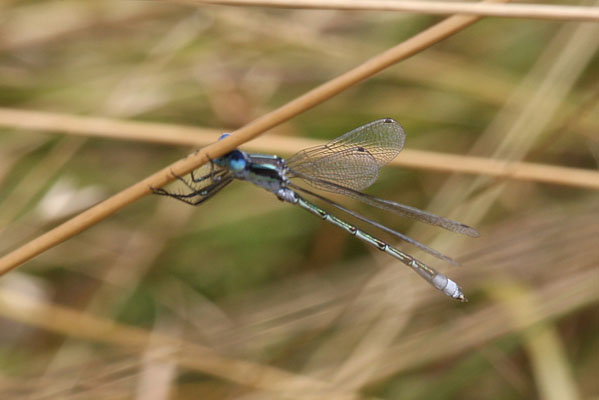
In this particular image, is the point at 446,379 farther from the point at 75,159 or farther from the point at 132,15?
the point at 132,15

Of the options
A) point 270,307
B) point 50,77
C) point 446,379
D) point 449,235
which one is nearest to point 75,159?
point 50,77

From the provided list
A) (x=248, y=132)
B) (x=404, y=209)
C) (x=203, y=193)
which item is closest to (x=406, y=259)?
(x=404, y=209)

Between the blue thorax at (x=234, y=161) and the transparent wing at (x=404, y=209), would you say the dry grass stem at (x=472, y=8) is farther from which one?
the transparent wing at (x=404, y=209)

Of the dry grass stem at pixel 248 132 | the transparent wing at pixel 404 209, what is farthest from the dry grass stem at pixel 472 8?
the transparent wing at pixel 404 209

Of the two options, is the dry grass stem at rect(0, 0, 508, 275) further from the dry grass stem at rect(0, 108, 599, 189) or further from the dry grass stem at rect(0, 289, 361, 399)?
the dry grass stem at rect(0, 289, 361, 399)

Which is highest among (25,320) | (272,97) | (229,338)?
(272,97)

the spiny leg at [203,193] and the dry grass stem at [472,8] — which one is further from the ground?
the spiny leg at [203,193]
